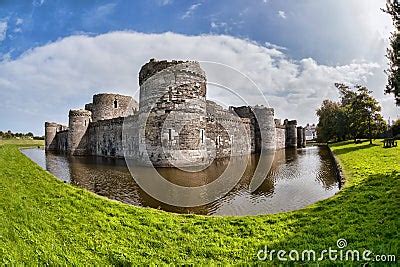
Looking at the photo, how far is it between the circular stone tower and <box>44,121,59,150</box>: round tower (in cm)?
3261

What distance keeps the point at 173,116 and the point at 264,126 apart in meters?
19.8

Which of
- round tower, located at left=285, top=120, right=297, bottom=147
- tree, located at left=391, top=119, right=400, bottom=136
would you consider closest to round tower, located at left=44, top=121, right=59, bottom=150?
round tower, located at left=285, top=120, right=297, bottom=147

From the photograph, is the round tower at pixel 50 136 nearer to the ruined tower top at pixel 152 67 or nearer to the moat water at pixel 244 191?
the ruined tower top at pixel 152 67

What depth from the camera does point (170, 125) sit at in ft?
49.4

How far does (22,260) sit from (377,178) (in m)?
9.91

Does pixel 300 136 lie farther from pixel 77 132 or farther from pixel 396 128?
pixel 77 132

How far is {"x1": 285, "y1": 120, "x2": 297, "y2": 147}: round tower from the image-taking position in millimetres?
45175

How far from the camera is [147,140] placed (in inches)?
612

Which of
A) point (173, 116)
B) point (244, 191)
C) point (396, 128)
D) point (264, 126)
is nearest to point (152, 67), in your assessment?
point (173, 116)

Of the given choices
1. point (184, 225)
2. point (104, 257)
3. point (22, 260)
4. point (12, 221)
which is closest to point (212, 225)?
point (184, 225)

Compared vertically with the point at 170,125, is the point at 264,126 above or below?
above

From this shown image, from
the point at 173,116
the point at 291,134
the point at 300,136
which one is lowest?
the point at 300,136

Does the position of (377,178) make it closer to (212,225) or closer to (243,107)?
(212,225)

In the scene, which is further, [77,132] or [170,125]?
[77,132]
